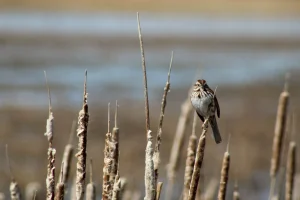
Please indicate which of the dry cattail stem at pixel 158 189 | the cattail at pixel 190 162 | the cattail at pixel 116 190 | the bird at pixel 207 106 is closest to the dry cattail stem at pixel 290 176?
the cattail at pixel 190 162

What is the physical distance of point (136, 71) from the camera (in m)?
24.8

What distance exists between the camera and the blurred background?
14.8m

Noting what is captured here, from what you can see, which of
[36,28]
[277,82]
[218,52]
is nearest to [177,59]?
[218,52]

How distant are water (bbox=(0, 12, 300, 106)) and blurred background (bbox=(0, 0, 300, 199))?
1.6 inches

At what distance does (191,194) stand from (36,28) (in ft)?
110

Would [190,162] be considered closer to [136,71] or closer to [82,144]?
[82,144]

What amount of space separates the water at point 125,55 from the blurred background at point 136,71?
0.04 meters

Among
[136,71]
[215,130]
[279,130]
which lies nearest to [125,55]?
[136,71]

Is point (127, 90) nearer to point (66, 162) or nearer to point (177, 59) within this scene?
point (177, 59)

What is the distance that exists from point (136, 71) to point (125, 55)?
17.2 ft

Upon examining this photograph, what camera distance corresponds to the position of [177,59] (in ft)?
94.2

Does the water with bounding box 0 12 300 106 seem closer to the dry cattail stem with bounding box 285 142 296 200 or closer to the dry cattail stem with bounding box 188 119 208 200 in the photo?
the dry cattail stem with bounding box 285 142 296 200

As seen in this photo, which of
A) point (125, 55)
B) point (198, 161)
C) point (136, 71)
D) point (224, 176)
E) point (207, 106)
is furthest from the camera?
point (125, 55)

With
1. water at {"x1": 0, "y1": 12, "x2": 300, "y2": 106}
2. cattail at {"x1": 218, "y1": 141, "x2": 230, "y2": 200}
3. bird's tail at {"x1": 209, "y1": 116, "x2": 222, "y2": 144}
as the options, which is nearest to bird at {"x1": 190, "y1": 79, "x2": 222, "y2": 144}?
bird's tail at {"x1": 209, "y1": 116, "x2": 222, "y2": 144}
